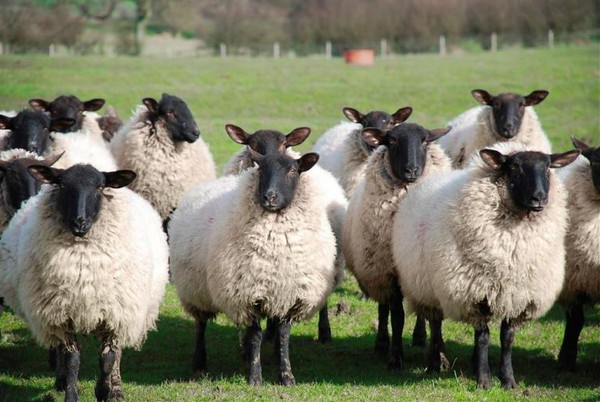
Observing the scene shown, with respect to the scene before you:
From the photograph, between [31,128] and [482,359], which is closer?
[482,359]

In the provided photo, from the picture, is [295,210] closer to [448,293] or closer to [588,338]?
[448,293]

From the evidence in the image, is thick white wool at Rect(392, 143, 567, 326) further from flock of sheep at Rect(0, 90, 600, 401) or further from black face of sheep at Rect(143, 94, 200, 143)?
black face of sheep at Rect(143, 94, 200, 143)

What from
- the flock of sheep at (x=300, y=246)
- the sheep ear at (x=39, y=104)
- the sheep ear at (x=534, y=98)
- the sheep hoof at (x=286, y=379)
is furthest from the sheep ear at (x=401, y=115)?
the sheep ear at (x=39, y=104)

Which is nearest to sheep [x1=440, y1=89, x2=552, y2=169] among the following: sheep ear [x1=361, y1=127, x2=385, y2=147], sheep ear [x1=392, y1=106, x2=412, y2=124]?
sheep ear [x1=392, y1=106, x2=412, y2=124]

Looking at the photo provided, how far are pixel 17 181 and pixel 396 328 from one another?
4.23 meters

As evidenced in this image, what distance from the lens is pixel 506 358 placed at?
816 cm

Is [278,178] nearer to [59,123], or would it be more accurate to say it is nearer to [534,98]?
[59,123]

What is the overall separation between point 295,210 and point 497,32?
146 feet

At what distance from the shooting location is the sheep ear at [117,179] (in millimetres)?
7668

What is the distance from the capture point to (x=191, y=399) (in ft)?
25.1

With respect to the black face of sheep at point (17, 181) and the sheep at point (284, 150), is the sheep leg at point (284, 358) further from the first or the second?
the black face of sheep at point (17, 181)

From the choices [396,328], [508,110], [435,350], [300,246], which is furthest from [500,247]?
[508,110]

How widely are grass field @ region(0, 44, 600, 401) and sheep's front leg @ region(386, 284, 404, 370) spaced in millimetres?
156

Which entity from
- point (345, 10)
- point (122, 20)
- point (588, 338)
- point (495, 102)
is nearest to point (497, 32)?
point (345, 10)
